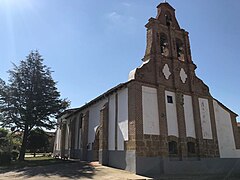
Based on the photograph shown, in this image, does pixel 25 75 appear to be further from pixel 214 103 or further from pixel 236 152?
pixel 236 152

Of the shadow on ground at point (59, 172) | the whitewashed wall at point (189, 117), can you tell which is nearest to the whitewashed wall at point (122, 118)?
the shadow on ground at point (59, 172)

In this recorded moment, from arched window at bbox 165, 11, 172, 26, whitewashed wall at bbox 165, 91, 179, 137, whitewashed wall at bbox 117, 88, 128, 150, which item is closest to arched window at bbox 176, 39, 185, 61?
arched window at bbox 165, 11, 172, 26

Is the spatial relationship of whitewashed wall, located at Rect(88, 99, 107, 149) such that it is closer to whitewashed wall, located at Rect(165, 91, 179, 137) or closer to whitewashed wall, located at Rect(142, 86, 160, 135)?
whitewashed wall, located at Rect(142, 86, 160, 135)

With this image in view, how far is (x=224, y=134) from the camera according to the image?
1983 centimetres

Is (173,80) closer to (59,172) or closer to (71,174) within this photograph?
(71,174)

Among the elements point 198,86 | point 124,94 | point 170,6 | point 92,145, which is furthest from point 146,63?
point 92,145

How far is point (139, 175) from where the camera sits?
13.3 meters

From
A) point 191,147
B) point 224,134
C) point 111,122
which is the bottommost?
point 191,147

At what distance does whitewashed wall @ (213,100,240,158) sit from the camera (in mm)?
19150

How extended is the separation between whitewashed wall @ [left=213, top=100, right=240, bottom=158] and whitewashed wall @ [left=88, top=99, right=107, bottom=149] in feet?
38.9

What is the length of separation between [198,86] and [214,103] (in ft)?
8.71

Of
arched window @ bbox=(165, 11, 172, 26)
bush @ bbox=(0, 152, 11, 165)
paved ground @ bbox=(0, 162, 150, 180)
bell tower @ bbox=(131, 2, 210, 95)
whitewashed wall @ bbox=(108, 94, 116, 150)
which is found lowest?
paved ground @ bbox=(0, 162, 150, 180)

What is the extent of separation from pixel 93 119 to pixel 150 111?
29.5 ft

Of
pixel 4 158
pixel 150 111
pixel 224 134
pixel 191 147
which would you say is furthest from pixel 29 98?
pixel 224 134
